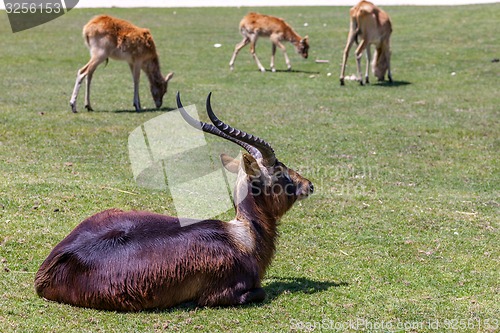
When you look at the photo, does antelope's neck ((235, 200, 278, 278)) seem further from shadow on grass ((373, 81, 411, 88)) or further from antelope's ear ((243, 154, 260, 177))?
shadow on grass ((373, 81, 411, 88))

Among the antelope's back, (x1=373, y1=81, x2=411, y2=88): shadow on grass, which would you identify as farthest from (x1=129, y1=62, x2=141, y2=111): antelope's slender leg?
the antelope's back

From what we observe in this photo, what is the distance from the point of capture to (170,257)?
20.3 feet

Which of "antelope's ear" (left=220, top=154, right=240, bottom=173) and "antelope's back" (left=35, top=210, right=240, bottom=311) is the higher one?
"antelope's ear" (left=220, top=154, right=240, bottom=173)

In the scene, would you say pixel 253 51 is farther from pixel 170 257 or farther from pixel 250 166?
pixel 170 257

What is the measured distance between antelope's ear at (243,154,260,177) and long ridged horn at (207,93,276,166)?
0.12 m

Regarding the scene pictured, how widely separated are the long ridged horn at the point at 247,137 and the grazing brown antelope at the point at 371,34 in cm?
1386

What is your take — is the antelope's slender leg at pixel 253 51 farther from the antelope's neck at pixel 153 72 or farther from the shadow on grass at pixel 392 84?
the antelope's neck at pixel 153 72

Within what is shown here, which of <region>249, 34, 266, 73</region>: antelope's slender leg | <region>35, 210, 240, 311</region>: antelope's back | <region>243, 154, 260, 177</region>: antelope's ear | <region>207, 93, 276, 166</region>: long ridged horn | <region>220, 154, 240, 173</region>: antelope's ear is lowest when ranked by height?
<region>249, 34, 266, 73</region>: antelope's slender leg

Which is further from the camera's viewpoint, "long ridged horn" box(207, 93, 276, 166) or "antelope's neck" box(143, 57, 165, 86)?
"antelope's neck" box(143, 57, 165, 86)

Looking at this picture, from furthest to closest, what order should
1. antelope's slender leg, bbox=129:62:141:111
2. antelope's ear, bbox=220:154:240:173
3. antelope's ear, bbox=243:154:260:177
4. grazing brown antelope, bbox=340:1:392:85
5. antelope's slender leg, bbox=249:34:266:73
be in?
antelope's slender leg, bbox=249:34:266:73 < grazing brown antelope, bbox=340:1:392:85 < antelope's slender leg, bbox=129:62:141:111 < antelope's ear, bbox=220:154:240:173 < antelope's ear, bbox=243:154:260:177

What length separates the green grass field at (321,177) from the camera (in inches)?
245

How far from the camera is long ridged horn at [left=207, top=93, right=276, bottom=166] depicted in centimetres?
609

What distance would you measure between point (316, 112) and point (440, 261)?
865 centimetres

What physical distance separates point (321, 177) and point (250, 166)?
4673 millimetres
